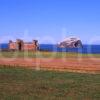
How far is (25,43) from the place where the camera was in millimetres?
123688

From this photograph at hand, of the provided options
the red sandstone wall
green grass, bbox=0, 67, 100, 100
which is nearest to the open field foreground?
green grass, bbox=0, 67, 100, 100

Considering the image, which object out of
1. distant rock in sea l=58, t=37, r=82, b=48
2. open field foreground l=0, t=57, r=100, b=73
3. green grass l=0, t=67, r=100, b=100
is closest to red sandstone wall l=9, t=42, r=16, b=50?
distant rock in sea l=58, t=37, r=82, b=48

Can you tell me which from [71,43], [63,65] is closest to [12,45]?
[71,43]

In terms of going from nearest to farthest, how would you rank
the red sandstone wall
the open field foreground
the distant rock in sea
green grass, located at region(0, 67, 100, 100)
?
green grass, located at region(0, 67, 100, 100)
the open field foreground
the red sandstone wall
the distant rock in sea

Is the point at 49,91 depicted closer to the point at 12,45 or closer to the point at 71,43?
the point at 12,45

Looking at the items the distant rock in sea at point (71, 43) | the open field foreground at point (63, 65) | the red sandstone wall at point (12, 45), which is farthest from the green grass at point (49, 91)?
the distant rock in sea at point (71, 43)

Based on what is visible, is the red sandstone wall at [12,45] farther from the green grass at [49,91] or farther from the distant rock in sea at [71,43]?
the green grass at [49,91]

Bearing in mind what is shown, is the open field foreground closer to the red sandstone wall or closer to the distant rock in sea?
the red sandstone wall

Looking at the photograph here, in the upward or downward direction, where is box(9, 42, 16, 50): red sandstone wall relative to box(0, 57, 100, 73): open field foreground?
upward

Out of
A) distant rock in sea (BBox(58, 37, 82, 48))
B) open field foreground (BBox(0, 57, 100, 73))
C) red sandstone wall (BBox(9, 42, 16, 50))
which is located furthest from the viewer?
distant rock in sea (BBox(58, 37, 82, 48))

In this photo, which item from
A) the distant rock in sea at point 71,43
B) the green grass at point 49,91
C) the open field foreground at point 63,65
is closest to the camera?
the green grass at point 49,91

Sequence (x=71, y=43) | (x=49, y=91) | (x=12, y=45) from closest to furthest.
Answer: (x=49, y=91) < (x=12, y=45) < (x=71, y=43)

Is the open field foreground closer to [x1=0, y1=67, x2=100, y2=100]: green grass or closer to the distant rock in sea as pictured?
[x1=0, y1=67, x2=100, y2=100]: green grass

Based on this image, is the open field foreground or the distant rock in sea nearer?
the open field foreground
